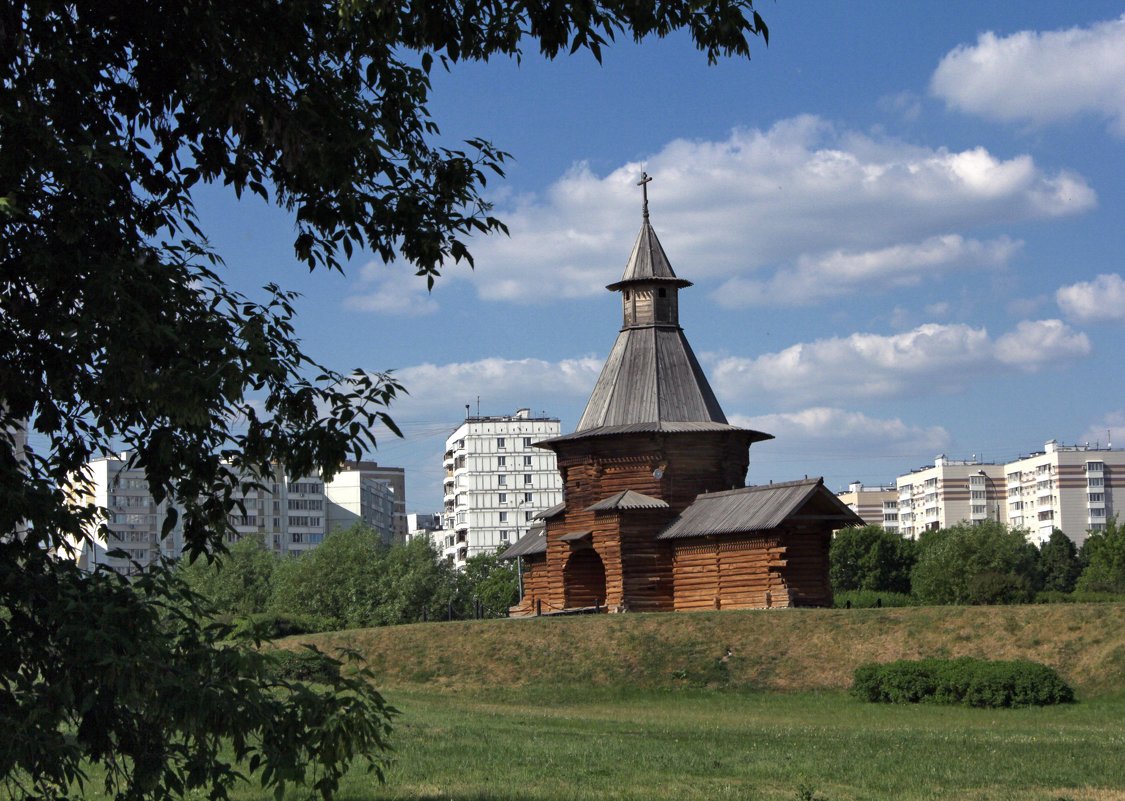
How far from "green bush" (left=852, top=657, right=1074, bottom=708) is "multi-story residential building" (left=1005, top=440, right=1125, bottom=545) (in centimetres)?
14198

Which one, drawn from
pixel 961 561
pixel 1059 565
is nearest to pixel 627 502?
pixel 961 561

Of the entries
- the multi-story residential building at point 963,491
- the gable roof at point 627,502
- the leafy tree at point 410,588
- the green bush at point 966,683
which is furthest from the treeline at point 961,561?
the multi-story residential building at point 963,491

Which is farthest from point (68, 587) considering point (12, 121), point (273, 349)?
point (12, 121)

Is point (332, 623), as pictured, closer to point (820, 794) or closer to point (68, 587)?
point (820, 794)

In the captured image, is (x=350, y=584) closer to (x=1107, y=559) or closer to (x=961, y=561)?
(x=961, y=561)

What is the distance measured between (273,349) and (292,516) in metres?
136

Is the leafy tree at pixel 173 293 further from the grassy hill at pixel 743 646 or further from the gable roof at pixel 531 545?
the gable roof at pixel 531 545

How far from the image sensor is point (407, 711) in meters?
27.2

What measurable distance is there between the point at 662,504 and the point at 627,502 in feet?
3.80

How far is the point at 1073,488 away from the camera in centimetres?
16900

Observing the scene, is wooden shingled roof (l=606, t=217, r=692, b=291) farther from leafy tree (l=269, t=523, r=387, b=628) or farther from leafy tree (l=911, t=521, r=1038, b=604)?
leafy tree (l=911, t=521, r=1038, b=604)

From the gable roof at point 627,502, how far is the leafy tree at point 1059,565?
68383 millimetres

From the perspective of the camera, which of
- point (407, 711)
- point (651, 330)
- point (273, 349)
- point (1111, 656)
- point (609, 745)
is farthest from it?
point (651, 330)

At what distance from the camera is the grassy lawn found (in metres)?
15.1
